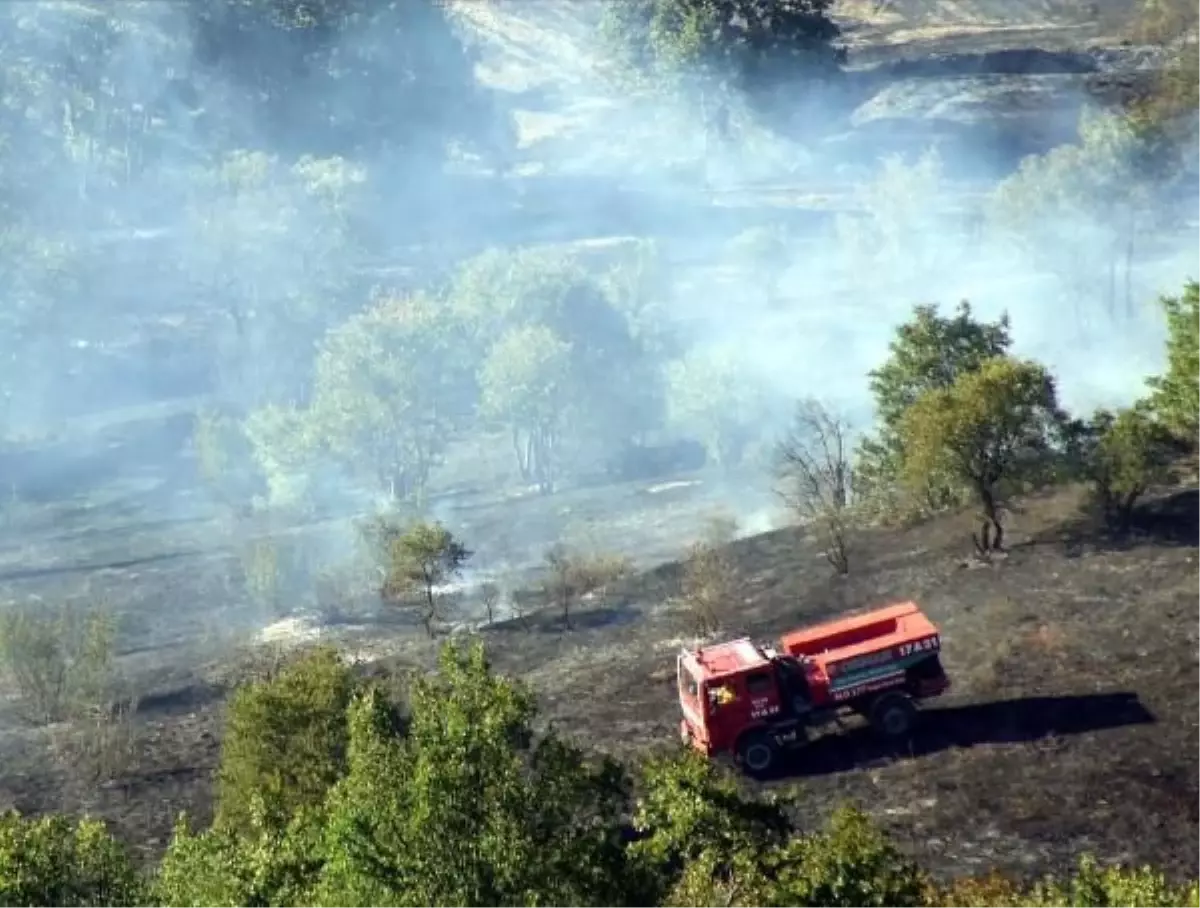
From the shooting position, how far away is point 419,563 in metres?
35.1

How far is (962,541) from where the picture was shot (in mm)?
34062

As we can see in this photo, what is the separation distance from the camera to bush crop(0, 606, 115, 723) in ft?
A: 107

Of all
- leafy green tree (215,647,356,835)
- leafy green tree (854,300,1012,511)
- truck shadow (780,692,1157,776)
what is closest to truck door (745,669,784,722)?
truck shadow (780,692,1157,776)

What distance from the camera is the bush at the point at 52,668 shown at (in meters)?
32.6

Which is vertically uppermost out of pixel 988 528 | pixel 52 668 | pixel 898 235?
pixel 898 235

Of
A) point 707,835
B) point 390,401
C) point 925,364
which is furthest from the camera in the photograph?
point 390,401

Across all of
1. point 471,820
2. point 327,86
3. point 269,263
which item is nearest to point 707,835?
point 471,820

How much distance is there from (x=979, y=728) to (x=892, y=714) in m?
1.43

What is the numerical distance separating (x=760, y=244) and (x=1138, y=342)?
17.5m

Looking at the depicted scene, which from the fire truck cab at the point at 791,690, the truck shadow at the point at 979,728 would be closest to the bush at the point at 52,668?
the fire truck cab at the point at 791,690

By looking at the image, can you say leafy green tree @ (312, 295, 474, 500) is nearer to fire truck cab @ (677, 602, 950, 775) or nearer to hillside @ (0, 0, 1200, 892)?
hillside @ (0, 0, 1200, 892)

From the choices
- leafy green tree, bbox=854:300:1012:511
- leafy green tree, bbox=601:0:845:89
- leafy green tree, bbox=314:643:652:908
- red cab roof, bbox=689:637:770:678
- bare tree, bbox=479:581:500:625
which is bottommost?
bare tree, bbox=479:581:500:625

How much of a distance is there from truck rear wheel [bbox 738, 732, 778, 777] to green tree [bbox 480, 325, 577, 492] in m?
29.9

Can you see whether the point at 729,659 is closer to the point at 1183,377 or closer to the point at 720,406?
the point at 1183,377
